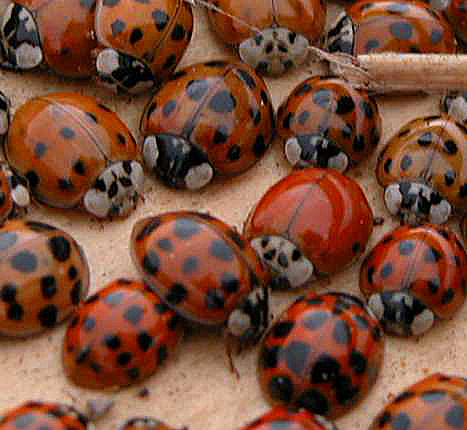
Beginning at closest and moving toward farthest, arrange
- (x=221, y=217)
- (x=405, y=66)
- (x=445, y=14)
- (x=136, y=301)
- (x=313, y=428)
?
(x=313, y=428)
(x=136, y=301)
(x=405, y=66)
(x=221, y=217)
(x=445, y=14)

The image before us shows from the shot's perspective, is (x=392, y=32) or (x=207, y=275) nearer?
(x=207, y=275)

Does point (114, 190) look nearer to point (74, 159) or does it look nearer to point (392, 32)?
point (74, 159)

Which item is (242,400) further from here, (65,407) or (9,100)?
(9,100)

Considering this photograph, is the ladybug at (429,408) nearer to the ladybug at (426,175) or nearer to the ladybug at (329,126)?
the ladybug at (426,175)

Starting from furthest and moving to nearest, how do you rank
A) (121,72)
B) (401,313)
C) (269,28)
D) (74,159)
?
(269,28) → (121,72) → (74,159) → (401,313)

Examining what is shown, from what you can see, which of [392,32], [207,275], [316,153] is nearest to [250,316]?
[207,275]

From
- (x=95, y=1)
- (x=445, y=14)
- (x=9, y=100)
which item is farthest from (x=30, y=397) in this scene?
(x=445, y=14)
